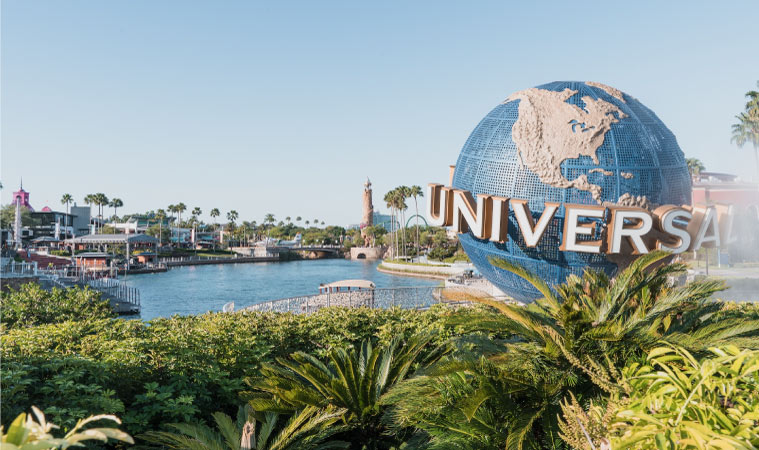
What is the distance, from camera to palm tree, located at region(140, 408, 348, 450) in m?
6.05

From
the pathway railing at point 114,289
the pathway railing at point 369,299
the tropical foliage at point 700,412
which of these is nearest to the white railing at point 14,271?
the pathway railing at point 114,289

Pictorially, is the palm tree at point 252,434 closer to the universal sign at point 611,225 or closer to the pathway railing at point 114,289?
the universal sign at point 611,225

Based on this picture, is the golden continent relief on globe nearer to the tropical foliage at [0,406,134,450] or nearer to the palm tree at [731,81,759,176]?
the tropical foliage at [0,406,134,450]

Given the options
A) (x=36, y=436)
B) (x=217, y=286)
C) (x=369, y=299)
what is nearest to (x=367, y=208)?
(x=217, y=286)

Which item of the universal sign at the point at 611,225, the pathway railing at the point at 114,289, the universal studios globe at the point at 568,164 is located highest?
the universal studios globe at the point at 568,164

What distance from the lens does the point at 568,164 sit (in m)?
11.6

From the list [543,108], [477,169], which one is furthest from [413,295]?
[543,108]

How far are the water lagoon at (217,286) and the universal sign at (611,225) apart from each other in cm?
2867

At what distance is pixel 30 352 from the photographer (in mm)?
7086

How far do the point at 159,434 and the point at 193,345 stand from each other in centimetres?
236

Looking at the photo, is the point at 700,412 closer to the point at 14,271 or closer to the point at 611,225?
the point at 611,225

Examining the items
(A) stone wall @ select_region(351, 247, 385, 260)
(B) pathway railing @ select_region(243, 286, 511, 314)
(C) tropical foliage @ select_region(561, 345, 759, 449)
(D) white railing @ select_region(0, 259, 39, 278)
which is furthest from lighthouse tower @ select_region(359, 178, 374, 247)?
(C) tropical foliage @ select_region(561, 345, 759, 449)

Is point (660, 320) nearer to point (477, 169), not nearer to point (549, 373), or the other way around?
point (549, 373)

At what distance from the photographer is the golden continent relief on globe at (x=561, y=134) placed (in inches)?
458
